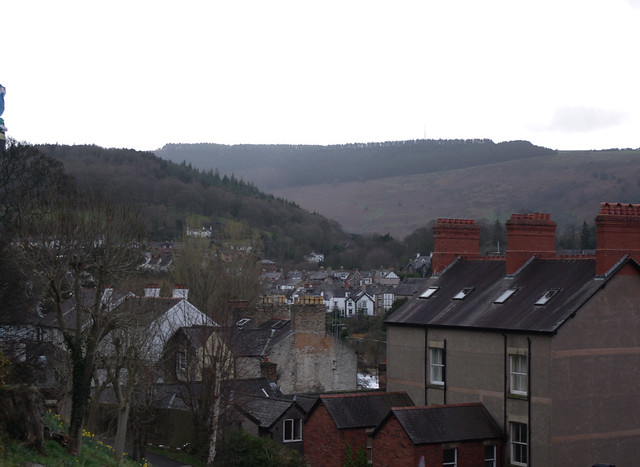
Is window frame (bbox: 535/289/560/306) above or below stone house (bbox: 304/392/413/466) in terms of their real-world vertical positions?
above

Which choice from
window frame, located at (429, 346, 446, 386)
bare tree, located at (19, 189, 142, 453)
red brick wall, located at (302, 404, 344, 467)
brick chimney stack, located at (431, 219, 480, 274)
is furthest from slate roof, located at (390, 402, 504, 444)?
bare tree, located at (19, 189, 142, 453)

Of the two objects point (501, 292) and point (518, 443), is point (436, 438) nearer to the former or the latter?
point (518, 443)

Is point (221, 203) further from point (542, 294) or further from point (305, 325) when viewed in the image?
point (542, 294)

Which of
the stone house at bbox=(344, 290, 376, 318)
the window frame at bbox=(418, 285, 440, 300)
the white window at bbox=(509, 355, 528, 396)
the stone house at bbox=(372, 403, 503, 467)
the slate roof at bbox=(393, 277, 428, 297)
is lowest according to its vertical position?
the stone house at bbox=(344, 290, 376, 318)

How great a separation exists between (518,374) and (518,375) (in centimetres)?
6

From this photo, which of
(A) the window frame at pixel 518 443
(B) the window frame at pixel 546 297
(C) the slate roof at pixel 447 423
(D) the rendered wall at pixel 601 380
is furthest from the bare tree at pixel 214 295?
(D) the rendered wall at pixel 601 380

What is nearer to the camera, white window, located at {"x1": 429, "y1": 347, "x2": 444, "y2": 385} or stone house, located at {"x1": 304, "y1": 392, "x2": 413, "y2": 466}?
stone house, located at {"x1": 304, "y1": 392, "x2": 413, "y2": 466}

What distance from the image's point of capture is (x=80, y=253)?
2644 cm

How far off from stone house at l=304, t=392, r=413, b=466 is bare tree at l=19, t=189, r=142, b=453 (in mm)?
9655

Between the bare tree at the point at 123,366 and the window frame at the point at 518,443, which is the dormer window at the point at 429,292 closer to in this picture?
the window frame at the point at 518,443

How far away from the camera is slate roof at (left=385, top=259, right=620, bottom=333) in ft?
96.8

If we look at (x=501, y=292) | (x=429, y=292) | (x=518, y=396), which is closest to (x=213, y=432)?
(x=429, y=292)

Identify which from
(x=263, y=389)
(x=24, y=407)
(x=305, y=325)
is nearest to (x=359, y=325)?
(x=305, y=325)

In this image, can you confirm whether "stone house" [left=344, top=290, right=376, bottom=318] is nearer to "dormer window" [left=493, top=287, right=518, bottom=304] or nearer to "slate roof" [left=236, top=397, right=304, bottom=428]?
"slate roof" [left=236, top=397, right=304, bottom=428]
